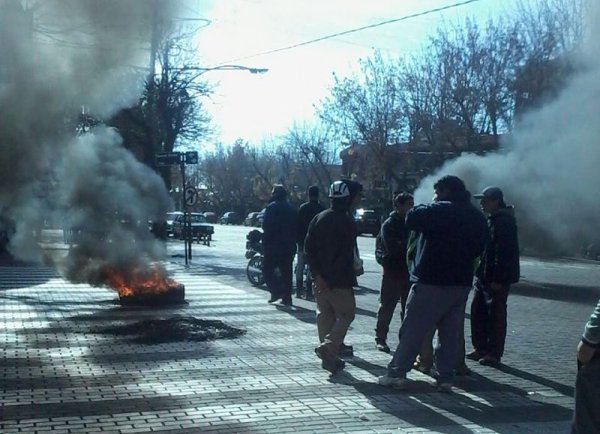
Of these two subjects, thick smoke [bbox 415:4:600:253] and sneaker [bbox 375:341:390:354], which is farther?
thick smoke [bbox 415:4:600:253]

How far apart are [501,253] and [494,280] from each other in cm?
29

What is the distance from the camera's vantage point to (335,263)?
27.6 feet

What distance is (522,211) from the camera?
19141mm

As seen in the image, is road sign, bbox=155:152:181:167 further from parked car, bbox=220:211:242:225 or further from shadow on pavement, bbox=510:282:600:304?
parked car, bbox=220:211:242:225

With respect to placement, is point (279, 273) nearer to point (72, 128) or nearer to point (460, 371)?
point (72, 128)

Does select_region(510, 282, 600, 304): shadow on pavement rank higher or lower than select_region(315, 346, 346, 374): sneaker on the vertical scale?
lower

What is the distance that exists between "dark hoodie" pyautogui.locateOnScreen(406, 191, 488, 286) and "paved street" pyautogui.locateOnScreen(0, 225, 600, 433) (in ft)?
3.47

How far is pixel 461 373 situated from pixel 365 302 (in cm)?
617

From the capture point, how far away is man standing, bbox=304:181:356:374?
8.38 meters

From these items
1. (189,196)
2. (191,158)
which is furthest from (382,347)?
(189,196)

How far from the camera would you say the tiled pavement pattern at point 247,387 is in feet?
21.2

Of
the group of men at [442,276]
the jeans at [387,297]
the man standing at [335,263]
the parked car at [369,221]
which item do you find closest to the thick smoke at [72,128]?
the man standing at [335,263]

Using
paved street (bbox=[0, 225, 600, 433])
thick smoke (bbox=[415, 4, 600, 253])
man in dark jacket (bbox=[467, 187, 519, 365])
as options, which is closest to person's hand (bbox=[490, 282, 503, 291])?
man in dark jacket (bbox=[467, 187, 519, 365])

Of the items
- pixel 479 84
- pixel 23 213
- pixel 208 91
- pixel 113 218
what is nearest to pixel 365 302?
pixel 113 218
